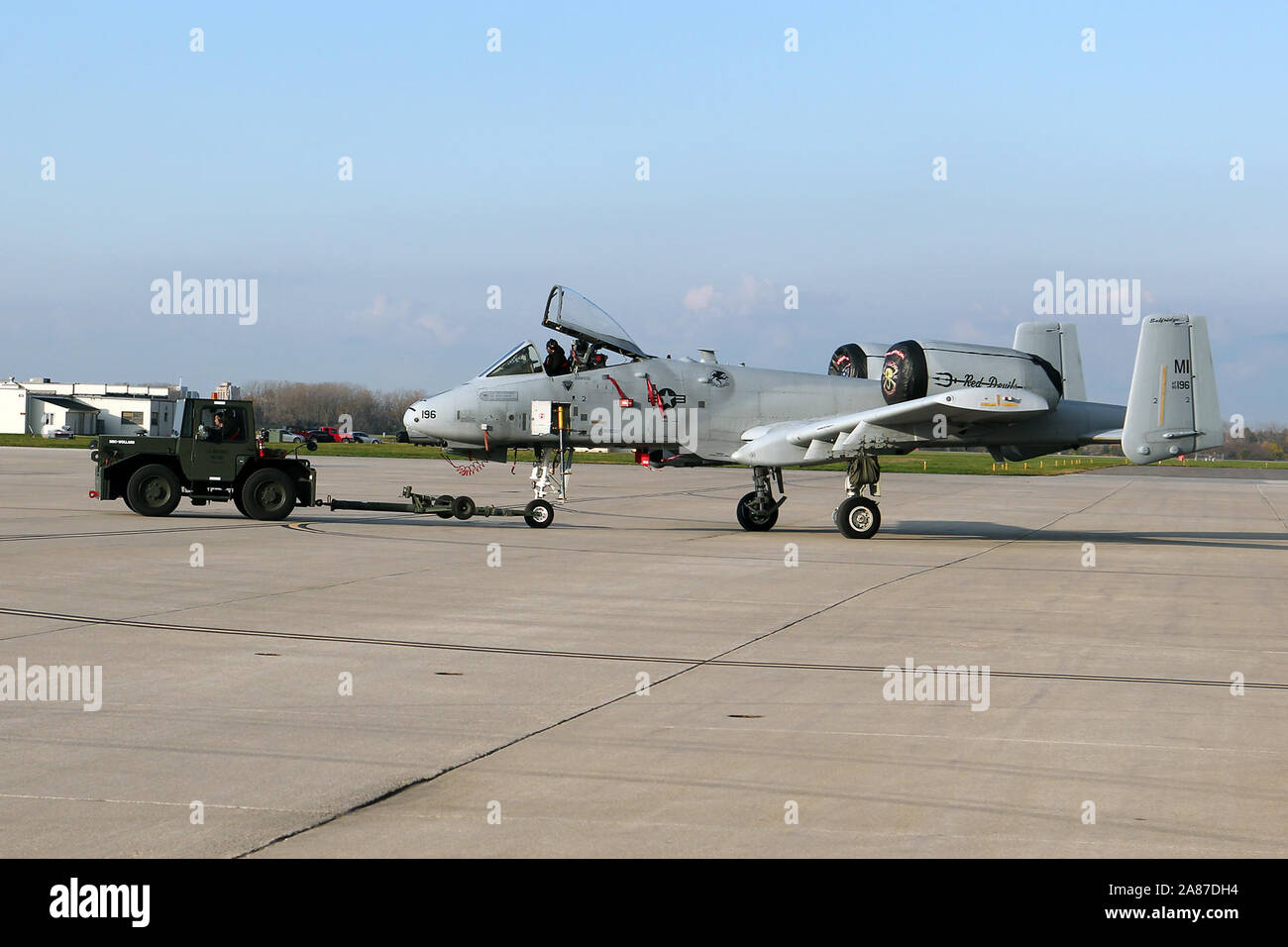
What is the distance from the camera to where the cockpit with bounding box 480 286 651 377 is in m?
21.6

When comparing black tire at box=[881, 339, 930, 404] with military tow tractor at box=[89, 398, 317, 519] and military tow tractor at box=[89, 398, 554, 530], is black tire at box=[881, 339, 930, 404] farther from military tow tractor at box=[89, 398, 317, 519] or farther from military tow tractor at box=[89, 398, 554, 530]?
military tow tractor at box=[89, 398, 317, 519]

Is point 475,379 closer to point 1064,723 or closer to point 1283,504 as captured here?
point 1064,723

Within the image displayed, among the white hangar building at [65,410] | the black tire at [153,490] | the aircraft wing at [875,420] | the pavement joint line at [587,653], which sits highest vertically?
the white hangar building at [65,410]

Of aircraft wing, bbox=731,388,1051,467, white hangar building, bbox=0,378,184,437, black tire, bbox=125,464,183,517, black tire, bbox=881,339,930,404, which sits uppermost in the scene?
white hangar building, bbox=0,378,184,437

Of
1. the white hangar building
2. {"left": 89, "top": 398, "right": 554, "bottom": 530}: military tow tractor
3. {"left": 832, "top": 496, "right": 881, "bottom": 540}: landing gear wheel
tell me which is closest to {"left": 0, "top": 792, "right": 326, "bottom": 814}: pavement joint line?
{"left": 89, "top": 398, "right": 554, "bottom": 530}: military tow tractor

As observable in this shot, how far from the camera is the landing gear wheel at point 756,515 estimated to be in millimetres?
22891

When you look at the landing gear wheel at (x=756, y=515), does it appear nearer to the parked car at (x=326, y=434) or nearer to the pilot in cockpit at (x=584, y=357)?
the pilot in cockpit at (x=584, y=357)

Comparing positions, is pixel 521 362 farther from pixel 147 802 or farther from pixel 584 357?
pixel 147 802

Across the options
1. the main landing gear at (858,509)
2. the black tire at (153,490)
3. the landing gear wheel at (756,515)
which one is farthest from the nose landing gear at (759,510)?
the black tire at (153,490)

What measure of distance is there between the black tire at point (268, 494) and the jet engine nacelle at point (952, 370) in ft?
37.1

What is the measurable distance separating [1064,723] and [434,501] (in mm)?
15940

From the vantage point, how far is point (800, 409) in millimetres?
22516

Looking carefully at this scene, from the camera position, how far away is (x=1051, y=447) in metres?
22.9
